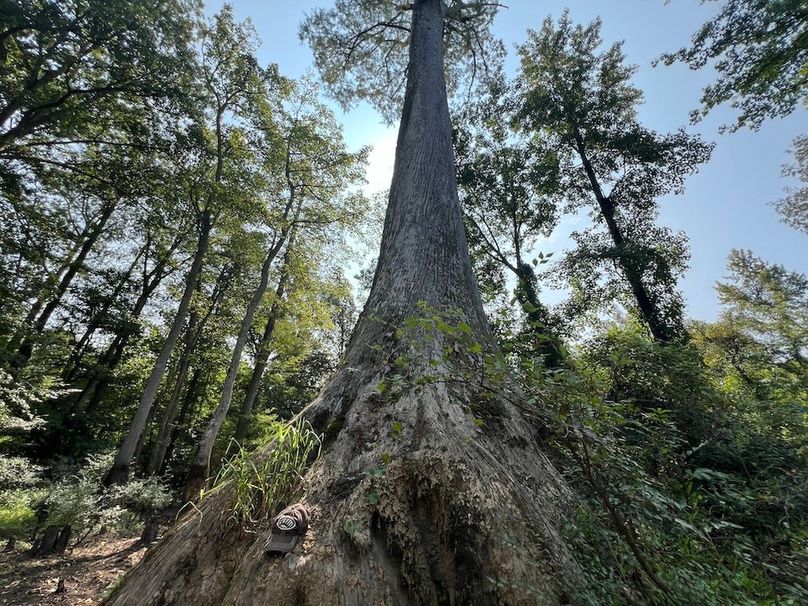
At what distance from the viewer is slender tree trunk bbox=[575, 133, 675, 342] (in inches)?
251

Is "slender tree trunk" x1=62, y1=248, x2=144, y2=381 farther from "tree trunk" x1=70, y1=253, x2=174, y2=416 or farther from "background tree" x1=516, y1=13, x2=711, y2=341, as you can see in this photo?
"background tree" x1=516, y1=13, x2=711, y2=341

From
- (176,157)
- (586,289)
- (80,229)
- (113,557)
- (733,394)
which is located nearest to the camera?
(733,394)

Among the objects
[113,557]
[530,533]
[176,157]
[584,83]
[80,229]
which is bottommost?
[113,557]

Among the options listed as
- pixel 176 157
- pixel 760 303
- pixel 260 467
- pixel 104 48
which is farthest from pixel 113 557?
pixel 760 303

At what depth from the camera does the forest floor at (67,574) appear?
3312mm

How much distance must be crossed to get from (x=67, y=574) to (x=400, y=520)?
522 cm

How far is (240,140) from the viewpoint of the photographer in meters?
8.02

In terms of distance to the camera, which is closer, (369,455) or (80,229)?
(369,455)

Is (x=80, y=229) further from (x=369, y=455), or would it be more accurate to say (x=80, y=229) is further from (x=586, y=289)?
(x=586, y=289)

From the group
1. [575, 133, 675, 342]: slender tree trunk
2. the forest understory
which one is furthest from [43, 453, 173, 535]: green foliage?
[575, 133, 675, 342]: slender tree trunk

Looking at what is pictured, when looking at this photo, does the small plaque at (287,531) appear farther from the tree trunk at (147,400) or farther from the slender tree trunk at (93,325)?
the slender tree trunk at (93,325)

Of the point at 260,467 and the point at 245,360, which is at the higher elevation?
the point at 245,360

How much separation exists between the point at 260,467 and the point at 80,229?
45.8ft

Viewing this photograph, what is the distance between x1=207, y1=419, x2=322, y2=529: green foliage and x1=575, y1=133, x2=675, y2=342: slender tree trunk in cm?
641
